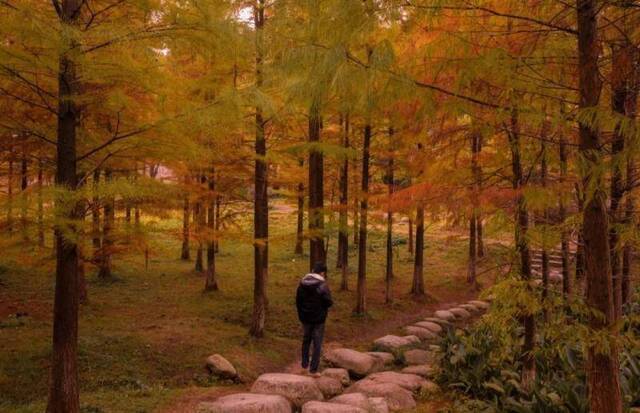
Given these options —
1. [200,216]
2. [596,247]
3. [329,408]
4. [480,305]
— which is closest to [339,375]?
[329,408]

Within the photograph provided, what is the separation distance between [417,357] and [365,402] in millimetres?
4160

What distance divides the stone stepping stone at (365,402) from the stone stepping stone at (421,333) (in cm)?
631

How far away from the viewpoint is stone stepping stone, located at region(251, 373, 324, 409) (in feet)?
25.4

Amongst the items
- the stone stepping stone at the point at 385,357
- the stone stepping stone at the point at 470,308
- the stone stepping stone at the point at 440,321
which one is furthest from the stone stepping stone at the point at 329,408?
the stone stepping stone at the point at 470,308

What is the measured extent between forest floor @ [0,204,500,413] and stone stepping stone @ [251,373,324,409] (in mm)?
1209

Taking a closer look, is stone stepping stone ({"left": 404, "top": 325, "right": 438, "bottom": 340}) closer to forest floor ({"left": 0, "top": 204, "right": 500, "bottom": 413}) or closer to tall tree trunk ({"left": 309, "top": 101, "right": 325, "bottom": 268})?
forest floor ({"left": 0, "top": 204, "right": 500, "bottom": 413})

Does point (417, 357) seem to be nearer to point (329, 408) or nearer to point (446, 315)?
point (329, 408)

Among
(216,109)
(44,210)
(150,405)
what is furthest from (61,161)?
(150,405)

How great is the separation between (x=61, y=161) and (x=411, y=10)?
5075 millimetres

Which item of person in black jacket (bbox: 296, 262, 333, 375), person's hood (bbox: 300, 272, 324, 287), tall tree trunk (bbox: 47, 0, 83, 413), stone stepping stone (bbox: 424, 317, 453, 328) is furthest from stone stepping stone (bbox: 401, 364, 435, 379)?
tall tree trunk (bbox: 47, 0, 83, 413)

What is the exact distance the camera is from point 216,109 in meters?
6.58

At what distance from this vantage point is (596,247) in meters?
4.05

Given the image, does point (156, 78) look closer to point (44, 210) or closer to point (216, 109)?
point (216, 109)

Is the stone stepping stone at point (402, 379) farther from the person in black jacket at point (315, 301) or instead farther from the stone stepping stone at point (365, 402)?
the person in black jacket at point (315, 301)
